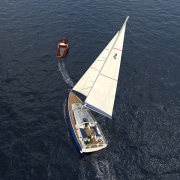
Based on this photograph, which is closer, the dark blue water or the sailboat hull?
the dark blue water

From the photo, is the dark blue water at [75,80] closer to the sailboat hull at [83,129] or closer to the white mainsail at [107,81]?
the sailboat hull at [83,129]

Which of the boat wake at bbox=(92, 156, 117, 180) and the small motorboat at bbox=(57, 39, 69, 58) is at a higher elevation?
the small motorboat at bbox=(57, 39, 69, 58)

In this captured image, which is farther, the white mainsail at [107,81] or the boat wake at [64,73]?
the boat wake at [64,73]

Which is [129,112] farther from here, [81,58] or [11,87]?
[11,87]

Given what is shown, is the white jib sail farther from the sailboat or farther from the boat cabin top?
the boat cabin top

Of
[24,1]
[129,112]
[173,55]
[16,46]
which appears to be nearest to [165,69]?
[173,55]

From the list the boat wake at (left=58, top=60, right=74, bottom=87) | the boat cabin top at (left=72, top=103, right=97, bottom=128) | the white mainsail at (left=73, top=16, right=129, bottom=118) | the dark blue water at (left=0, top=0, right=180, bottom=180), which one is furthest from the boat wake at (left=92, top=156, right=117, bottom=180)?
the boat wake at (left=58, top=60, right=74, bottom=87)

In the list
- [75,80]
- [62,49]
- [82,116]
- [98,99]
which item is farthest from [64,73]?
[98,99]

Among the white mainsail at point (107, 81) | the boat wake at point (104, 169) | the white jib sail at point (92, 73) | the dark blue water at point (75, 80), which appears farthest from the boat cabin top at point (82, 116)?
the boat wake at point (104, 169)
